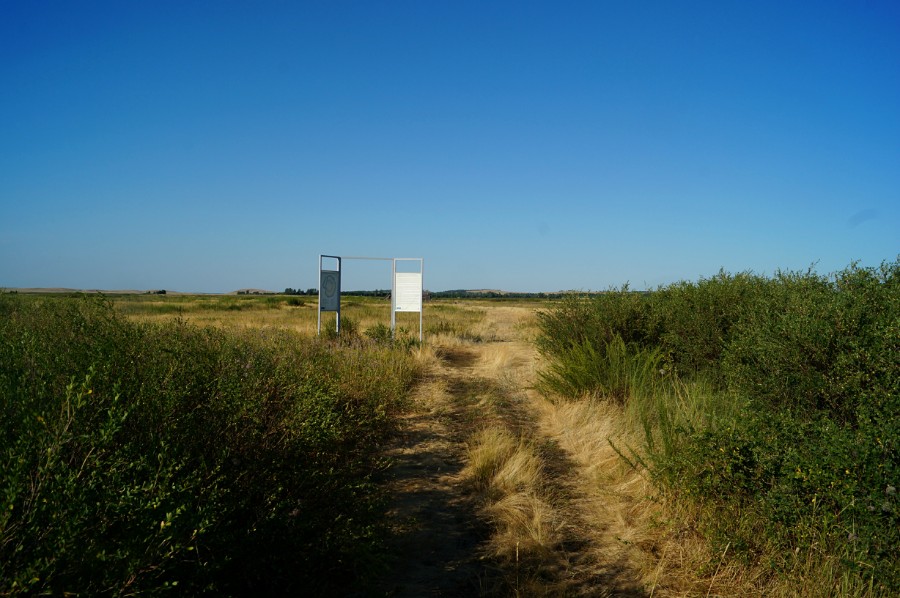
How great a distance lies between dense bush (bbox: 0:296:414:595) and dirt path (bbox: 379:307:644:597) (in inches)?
18.0

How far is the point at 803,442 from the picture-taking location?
3.67 m

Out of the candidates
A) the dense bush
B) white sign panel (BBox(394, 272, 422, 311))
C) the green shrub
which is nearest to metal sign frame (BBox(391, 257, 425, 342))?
white sign panel (BBox(394, 272, 422, 311))

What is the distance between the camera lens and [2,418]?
2303 millimetres

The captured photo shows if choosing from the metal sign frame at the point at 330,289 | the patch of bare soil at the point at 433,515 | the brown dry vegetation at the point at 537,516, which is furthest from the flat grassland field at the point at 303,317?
the brown dry vegetation at the point at 537,516

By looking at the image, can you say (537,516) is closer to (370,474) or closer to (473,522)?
(473,522)

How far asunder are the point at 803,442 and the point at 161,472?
12.5ft

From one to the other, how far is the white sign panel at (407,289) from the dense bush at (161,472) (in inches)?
468


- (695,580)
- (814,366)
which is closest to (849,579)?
(695,580)

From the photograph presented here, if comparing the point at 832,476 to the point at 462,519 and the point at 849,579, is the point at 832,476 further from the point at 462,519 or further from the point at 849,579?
the point at 462,519

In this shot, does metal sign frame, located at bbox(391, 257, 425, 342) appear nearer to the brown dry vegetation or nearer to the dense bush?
the brown dry vegetation

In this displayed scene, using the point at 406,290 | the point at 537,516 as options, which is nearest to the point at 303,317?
the point at 406,290

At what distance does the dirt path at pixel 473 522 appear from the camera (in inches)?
137

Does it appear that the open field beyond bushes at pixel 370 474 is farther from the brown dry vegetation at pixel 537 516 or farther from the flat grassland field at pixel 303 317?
the flat grassland field at pixel 303 317

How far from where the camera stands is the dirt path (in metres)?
3.48
